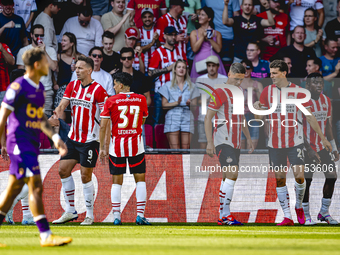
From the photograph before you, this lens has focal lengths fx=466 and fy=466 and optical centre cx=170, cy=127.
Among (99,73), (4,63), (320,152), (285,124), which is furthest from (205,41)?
(4,63)

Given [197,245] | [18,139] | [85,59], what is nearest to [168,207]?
[85,59]

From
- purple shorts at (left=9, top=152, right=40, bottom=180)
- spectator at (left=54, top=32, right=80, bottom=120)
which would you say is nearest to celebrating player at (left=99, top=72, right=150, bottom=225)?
spectator at (left=54, top=32, right=80, bottom=120)

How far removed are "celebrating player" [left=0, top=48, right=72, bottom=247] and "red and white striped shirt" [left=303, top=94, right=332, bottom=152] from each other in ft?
17.6

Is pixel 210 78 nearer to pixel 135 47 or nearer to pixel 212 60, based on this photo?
pixel 212 60

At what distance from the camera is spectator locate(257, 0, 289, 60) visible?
11.3m

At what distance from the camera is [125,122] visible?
7.43 m

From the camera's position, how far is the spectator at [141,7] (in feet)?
36.4

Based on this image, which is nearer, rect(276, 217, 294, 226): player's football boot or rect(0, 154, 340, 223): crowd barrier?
rect(276, 217, 294, 226): player's football boot

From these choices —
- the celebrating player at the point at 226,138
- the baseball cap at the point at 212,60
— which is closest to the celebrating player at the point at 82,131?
the celebrating player at the point at 226,138

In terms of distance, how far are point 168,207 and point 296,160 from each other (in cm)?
242

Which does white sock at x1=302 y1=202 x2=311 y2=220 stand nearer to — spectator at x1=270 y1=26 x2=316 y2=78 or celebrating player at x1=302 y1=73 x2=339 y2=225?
celebrating player at x1=302 y1=73 x2=339 y2=225

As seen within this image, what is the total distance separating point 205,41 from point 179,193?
4.09m

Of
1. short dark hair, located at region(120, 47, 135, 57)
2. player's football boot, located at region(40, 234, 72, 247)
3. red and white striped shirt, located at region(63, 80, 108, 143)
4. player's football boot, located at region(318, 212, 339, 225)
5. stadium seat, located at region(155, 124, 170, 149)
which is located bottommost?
player's football boot, located at region(318, 212, 339, 225)

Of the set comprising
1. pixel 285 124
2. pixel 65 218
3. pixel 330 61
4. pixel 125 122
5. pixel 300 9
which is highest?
pixel 300 9
